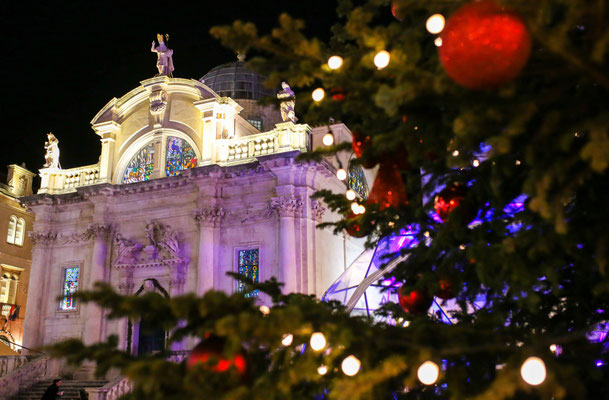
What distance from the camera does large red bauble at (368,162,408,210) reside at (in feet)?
12.9

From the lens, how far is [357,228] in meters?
4.38

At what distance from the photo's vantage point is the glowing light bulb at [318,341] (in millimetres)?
2695

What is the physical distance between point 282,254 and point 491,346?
54.6 feet

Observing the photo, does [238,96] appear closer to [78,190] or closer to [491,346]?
[78,190]

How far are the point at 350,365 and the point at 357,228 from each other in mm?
1720

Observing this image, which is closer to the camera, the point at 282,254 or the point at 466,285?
the point at 466,285

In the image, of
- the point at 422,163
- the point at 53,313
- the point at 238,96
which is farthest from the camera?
the point at 238,96

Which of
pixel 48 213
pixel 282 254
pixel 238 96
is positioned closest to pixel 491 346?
pixel 282 254

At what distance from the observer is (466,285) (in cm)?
392

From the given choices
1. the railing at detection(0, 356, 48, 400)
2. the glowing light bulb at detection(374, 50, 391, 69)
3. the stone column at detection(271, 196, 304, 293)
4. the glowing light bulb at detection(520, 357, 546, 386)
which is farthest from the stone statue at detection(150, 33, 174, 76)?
the glowing light bulb at detection(520, 357, 546, 386)

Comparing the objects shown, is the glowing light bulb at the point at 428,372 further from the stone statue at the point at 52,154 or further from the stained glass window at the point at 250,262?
the stone statue at the point at 52,154

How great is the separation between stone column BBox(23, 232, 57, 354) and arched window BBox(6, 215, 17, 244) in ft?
25.9

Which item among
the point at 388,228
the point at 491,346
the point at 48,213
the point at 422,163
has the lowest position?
the point at 491,346

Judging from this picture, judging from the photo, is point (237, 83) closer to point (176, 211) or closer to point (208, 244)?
point (176, 211)
